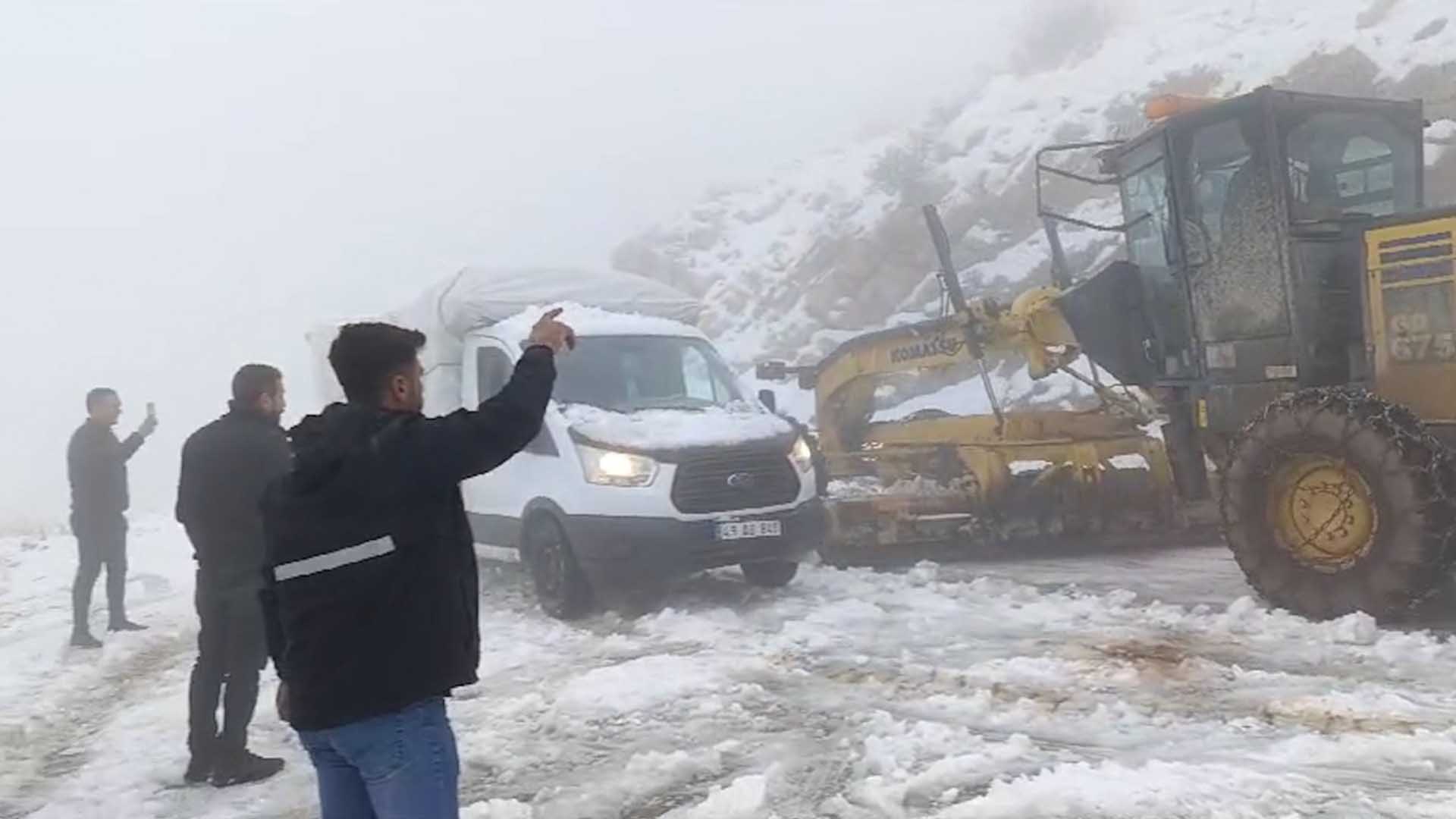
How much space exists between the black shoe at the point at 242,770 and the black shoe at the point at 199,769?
5 cm

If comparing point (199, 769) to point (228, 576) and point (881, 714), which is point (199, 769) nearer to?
point (228, 576)

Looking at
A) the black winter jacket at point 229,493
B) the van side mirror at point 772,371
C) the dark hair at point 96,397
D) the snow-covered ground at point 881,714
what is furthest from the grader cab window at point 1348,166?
the dark hair at point 96,397

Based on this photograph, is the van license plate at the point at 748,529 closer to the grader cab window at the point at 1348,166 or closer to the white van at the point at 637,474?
the white van at the point at 637,474

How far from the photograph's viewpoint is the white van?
27.4ft

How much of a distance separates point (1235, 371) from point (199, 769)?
261 inches

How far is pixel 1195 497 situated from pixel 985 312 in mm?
A: 2361

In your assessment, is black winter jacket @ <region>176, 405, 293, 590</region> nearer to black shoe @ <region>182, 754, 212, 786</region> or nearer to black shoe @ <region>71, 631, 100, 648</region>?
black shoe @ <region>182, 754, 212, 786</region>

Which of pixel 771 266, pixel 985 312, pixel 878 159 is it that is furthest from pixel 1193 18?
pixel 985 312

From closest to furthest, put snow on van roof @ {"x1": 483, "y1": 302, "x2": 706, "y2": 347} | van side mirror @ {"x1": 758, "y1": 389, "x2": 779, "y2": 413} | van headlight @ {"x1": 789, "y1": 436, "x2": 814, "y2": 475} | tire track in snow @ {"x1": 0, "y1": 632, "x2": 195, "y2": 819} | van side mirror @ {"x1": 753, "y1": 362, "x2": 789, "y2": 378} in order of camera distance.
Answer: tire track in snow @ {"x1": 0, "y1": 632, "x2": 195, "y2": 819} → van headlight @ {"x1": 789, "y1": 436, "x2": 814, "y2": 475} → snow on van roof @ {"x1": 483, "y1": 302, "x2": 706, "y2": 347} → van side mirror @ {"x1": 758, "y1": 389, "x2": 779, "y2": 413} → van side mirror @ {"x1": 753, "y1": 362, "x2": 789, "y2": 378}

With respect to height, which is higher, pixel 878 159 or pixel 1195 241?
pixel 878 159

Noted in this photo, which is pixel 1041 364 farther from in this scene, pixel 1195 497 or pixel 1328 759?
pixel 1328 759

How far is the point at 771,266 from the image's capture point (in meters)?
38.1

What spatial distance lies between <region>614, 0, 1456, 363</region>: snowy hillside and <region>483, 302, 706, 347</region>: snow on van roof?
652 inches

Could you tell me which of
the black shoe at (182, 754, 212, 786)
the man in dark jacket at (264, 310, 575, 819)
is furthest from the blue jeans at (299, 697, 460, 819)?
the black shoe at (182, 754, 212, 786)
